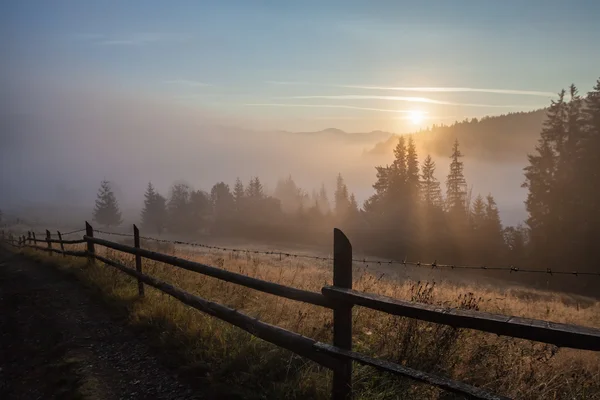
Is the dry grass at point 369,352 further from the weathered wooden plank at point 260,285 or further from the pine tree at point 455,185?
the pine tree at point 455,185

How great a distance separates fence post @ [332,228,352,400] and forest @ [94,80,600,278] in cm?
4167

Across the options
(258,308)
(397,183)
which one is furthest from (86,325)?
(397,183)

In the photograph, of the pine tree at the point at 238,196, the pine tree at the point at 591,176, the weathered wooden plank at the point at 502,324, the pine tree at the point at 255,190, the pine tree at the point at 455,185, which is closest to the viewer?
the weathered wooden plank at the point at 502,324

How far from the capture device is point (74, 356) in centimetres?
600

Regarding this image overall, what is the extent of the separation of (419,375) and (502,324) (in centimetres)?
89

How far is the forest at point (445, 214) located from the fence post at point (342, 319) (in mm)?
41674

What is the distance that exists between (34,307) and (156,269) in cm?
299

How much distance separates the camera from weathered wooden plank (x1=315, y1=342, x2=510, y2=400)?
289 centimetres

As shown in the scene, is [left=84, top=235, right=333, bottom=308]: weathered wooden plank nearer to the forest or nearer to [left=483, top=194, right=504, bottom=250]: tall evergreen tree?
the forest

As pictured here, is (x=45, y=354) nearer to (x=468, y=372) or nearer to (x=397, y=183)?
(x=468, y=372)

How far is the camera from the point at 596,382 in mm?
4793

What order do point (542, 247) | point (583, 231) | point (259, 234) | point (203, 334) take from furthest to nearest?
1. point (259, 234)
2. point (542, 247)
3. point (583, 231)
4. point (203, 334)

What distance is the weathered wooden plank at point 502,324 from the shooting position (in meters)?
2.48

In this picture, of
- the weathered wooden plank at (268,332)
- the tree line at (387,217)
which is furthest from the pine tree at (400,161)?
the weathered wooden plank at (268,332)
